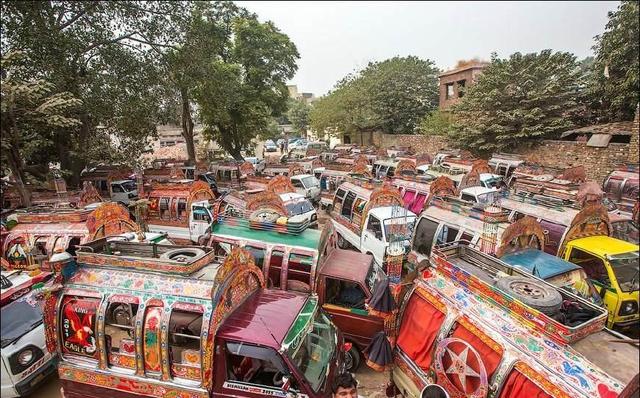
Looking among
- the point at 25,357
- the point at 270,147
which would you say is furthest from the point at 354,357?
the point at 270,147

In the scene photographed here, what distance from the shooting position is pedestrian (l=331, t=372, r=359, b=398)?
18.0 ft

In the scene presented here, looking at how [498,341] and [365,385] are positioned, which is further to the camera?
[365,385]

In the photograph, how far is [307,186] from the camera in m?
20.9

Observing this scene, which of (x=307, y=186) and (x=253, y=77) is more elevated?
(x=253, y=77)

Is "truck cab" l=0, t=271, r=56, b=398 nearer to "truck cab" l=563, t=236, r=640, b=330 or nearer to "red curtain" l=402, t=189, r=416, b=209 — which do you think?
"truck cab" l=563, t=236, r=640, b=330

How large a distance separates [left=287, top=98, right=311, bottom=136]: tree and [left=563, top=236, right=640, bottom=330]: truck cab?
6611 cm

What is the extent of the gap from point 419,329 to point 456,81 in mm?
36562

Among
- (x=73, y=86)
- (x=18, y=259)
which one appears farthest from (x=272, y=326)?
(x=73, y=86)

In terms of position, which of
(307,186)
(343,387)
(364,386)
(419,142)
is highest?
(419,142)

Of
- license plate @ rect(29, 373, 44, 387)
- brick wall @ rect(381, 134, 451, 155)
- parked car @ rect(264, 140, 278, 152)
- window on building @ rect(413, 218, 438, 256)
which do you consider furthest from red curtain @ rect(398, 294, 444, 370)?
parked car @ rect(264, 140, 278, 152)

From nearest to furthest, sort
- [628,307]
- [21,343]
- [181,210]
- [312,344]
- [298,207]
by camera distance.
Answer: [312,344] < [21,343] < [628,307] < [181,210] < [298,207]

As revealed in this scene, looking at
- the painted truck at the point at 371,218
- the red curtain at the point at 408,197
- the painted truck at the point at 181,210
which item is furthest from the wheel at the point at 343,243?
the painted truck at the point at 181,210

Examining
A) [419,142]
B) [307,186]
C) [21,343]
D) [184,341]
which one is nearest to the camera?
[184,341]

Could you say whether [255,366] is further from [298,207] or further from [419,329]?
[298,207]
